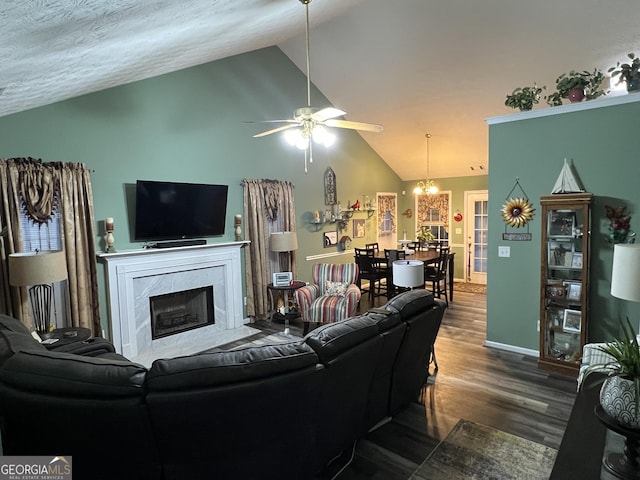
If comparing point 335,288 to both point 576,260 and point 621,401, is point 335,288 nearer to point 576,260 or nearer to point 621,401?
point 576,260

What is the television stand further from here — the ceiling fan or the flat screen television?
the ceiling fan

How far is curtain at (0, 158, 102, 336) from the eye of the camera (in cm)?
344

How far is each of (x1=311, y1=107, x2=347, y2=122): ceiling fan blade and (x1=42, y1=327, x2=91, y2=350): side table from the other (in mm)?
2923

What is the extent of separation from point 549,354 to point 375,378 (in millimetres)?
2401

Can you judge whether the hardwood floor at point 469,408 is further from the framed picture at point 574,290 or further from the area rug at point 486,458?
the framed picture at point 574,290

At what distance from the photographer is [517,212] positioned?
410cm

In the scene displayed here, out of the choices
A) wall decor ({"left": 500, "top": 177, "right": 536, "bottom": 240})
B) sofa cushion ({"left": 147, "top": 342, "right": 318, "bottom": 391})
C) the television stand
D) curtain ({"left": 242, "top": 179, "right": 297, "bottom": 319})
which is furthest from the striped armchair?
sofa cushion ({"left": 147, "top": 342, "right": 318, "bottom": 391})

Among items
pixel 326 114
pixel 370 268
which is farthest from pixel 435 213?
pixel 326 114

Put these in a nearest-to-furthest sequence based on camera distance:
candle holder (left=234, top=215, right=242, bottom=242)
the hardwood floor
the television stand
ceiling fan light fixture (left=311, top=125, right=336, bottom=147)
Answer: the hardwood floor
ceiling fan light fixture (left=311, top=125, right=336, bottom=147)
the television stand
candle holder (left=234, top=215, right=242, bottom=242)

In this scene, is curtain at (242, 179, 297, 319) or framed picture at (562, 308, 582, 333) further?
curtain at (242, 179, 297, 319)

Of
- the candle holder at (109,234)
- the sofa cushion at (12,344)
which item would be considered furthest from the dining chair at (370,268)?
the sofa cushion at (12,344)

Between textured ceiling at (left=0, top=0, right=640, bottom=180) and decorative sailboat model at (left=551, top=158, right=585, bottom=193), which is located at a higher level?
textured ceiling at (left=0, top=0, right=640, bottom=180)

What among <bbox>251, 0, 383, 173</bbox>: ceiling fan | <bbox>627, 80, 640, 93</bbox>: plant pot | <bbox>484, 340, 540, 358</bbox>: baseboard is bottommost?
<bbox>484, 340, 540, 358</bbox>: baseboard

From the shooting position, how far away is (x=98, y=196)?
13.6 ft
